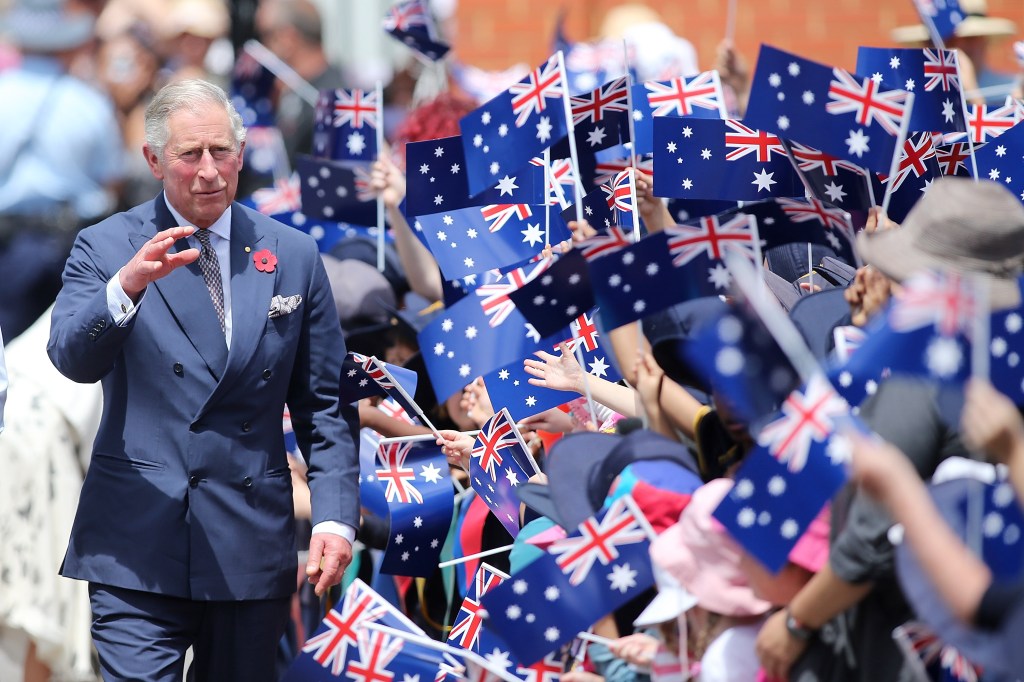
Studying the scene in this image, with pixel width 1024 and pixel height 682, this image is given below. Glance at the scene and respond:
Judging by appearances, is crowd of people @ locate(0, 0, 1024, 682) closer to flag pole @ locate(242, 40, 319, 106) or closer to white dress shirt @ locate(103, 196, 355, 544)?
white dress shirt @ locate(103, 196, 355, 544)

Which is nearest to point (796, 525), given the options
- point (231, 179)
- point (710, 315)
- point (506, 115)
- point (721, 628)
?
point (721, 628)

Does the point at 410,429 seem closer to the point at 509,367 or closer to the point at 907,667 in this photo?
the point at 509,367

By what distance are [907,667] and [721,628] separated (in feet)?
1.46

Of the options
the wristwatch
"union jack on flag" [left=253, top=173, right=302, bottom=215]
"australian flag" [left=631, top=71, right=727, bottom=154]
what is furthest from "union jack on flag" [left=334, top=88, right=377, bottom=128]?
the wristwatch

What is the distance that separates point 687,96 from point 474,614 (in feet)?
8.89

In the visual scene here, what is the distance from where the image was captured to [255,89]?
11914 mm

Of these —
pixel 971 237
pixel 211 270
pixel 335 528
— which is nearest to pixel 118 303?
pixel 211 270

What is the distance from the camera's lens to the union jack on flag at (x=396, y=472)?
230 inches

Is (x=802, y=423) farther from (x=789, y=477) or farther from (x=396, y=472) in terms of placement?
(x=396, y=472)

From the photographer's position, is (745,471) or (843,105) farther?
(843,105)

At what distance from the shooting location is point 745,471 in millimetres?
3732

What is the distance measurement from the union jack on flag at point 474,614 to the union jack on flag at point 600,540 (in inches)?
30.8

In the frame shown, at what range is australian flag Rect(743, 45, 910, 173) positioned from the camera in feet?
16.3

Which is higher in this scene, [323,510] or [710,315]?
[710,315]
